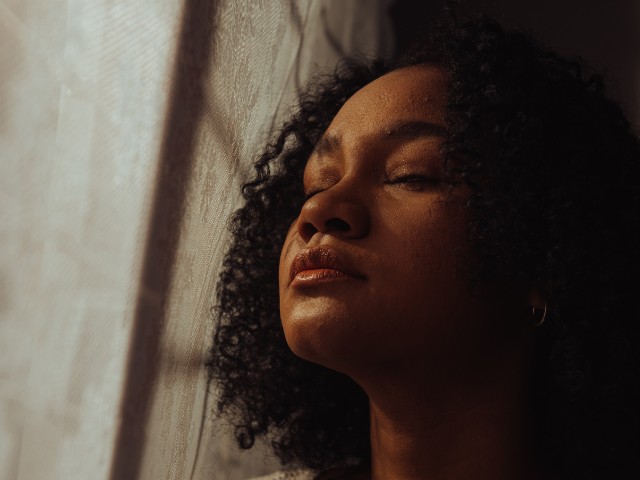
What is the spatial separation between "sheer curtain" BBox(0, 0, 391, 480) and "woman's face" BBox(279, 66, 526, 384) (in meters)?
0.18

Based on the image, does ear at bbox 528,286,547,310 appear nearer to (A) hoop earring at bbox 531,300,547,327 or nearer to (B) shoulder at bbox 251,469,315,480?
(A) hoop earring at bbox 531,300,547,327

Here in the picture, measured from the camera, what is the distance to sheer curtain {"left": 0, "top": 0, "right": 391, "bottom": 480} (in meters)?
0.89

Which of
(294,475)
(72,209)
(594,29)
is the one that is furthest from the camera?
(594,29)

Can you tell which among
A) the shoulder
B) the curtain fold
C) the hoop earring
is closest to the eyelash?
the hoop earring

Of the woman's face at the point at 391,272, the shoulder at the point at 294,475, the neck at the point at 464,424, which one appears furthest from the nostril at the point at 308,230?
the shoulder at the point at 294,475

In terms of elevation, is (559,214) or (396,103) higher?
(396,103)

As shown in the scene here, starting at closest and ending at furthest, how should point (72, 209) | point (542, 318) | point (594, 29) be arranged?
point (72, 209) → point (542, 318) → point (594, 29)

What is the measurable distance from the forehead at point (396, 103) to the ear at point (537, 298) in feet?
0.88

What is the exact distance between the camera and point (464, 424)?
110cm

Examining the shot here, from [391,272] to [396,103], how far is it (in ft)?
0.91

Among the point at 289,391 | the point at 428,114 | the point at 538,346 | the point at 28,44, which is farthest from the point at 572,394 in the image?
the point at 28,44

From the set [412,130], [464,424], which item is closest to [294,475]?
[464,424]

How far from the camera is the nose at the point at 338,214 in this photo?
1.04m

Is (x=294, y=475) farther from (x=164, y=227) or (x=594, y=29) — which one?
(x=594, y=29)
